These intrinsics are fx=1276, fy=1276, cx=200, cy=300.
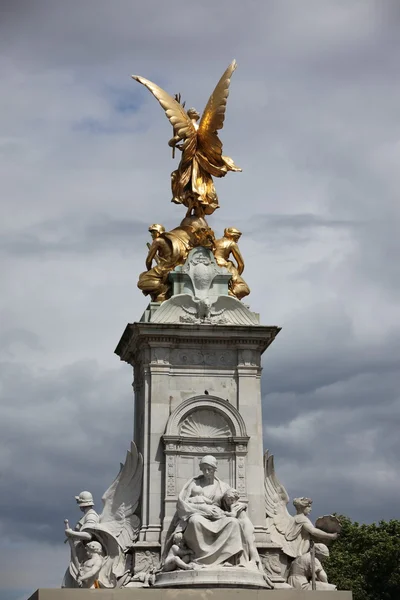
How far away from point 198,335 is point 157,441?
2604 mm

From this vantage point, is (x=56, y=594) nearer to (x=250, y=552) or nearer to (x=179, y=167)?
(x=250, y=552)

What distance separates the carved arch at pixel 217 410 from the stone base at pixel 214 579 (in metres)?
3.86

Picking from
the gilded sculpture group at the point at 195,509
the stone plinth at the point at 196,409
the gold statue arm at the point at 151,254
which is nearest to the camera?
the gilded sculpture group at the point at 195,509

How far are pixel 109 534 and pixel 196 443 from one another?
2849mm

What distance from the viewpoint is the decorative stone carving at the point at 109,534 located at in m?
26.9

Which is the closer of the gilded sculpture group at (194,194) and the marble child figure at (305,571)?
the marble child figure at (305,571)

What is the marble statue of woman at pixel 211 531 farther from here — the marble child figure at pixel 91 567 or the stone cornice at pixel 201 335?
the stone cornice at pixel 201 335

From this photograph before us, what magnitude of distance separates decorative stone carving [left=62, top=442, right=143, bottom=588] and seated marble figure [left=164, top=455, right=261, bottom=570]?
4.76 feet

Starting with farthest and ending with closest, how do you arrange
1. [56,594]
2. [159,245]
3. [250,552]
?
1. [159,245]
2. [250,552]
3. [56,594]

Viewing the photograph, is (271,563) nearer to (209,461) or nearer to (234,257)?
(209,461)

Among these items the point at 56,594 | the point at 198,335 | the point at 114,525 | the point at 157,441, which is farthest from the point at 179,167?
the point at 56,594

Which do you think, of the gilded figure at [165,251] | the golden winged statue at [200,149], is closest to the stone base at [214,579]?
the gilded figure at [165,251]

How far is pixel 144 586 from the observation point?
26.8 m

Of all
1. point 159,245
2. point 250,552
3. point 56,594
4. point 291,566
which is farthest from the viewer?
point 159,245
